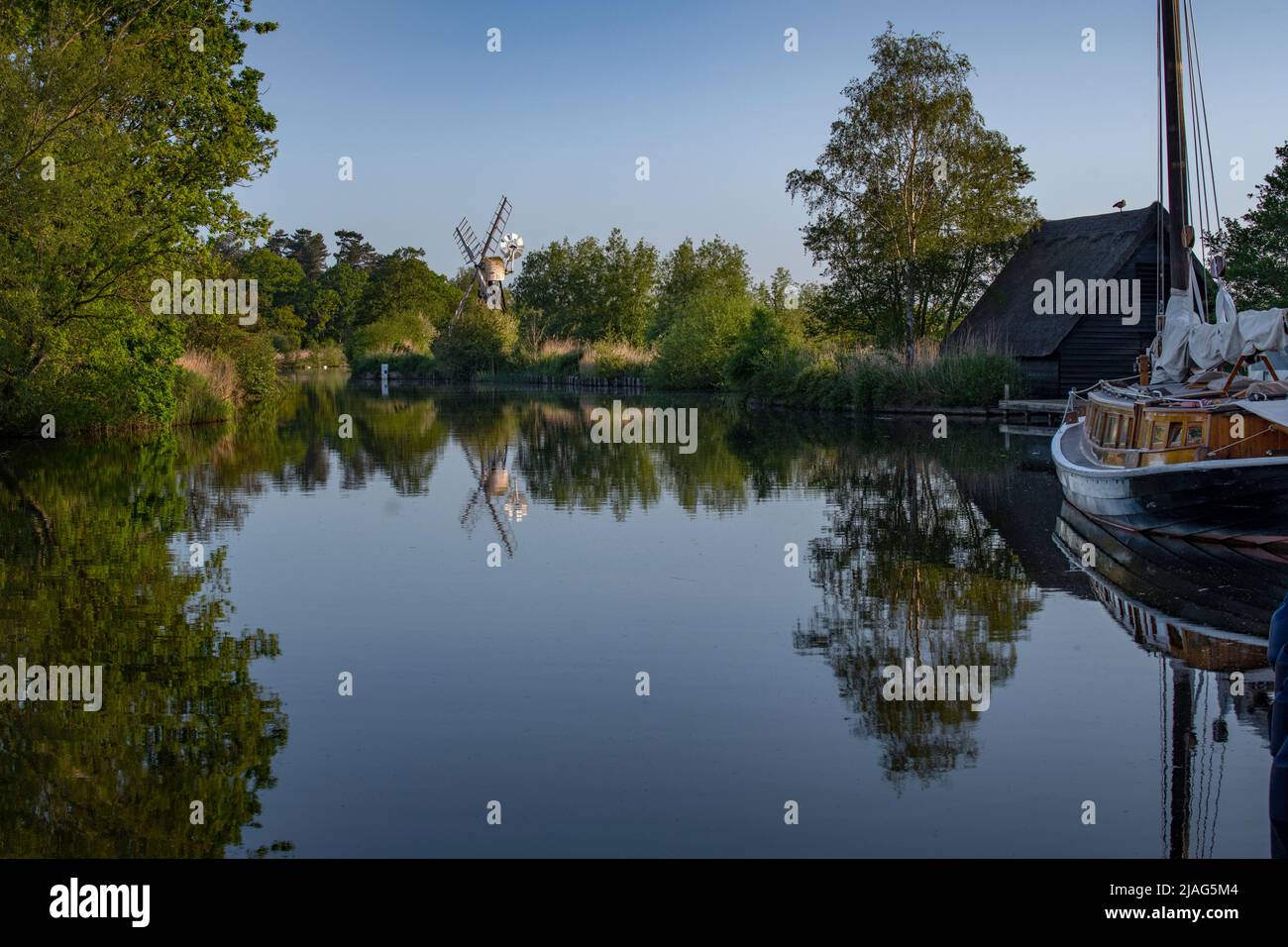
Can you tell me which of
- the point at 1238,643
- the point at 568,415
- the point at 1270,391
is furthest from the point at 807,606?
the point at 568,415

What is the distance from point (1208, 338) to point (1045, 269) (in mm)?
29194

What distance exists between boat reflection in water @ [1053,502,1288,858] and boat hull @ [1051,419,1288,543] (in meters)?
0.19

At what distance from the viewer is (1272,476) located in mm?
13828

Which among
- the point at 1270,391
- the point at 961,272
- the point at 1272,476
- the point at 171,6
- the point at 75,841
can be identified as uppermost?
the point at 171,6

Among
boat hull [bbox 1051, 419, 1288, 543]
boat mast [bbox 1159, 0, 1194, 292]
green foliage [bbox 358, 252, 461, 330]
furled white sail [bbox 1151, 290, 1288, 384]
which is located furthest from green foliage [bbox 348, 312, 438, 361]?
boat hull [bbox 1051, 419, 1288, 543]

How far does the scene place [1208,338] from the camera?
1873 centimetres

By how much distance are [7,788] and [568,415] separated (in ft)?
126

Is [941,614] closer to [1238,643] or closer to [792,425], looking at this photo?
[1238,643]

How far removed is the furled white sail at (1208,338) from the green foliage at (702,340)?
3705 centimetres

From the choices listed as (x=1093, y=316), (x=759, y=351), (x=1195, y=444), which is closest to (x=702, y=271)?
(x=759, y=351)

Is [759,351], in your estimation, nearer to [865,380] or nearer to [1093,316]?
[865,380]

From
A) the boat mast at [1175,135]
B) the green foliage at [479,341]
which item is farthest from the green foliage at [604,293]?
the boat mast at [1175,135]

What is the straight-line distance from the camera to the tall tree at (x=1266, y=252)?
43.6 meters

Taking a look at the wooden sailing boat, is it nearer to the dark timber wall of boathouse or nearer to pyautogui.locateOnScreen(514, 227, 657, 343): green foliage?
the dark timber wall of boathouse
